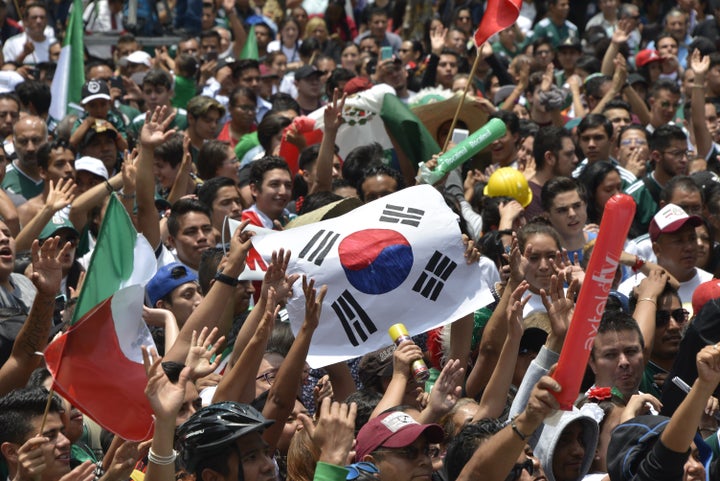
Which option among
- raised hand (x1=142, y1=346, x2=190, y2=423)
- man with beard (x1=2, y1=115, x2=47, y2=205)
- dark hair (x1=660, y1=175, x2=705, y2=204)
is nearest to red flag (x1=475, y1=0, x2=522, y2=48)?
dark hair (x1=660, y1=175, x2=705, y2=204)

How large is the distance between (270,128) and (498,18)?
2.69 m

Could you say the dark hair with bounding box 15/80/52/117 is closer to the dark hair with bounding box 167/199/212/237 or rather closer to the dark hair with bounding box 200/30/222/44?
the dark hair with bounding box 200/30/222/44

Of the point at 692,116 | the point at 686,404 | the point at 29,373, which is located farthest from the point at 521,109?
the point at 686,404

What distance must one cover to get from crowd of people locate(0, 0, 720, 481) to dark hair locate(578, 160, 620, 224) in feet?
0.06

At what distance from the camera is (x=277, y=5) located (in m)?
18.6

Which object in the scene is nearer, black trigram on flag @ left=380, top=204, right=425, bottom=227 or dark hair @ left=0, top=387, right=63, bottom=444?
dark hair @ left=0, top=387, right=63, bottom=444

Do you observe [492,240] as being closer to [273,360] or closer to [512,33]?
[273,360]

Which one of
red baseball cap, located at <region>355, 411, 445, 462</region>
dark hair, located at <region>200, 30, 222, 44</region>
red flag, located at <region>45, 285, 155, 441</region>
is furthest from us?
dark hair, located at <region>200, 30, 222, 44</region>

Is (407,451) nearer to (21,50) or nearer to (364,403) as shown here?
(364,403)

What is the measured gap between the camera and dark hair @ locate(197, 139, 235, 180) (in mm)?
9891

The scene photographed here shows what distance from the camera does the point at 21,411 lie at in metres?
5.37

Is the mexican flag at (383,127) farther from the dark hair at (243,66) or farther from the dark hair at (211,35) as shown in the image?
the dark hair at (211,35)

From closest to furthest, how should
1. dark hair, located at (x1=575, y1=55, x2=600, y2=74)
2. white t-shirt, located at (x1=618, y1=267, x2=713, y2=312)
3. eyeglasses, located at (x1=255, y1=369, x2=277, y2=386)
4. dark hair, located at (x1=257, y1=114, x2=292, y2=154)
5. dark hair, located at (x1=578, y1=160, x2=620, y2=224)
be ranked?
eyeglasses, located at (x1=255, y1=369, x2=277, y2=386)
white t-shirt, located at (x1=618, y1=267, x2=713, y2=312)
dark hair, located at (x1=578, y1=160, x2=620, y2=224)
dark hair, located at (x1=257, y1=114, x2=292, y2=154)
dark hair, located at (x1=575, y1=55, x2=600, y2=74)

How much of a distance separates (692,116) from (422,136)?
2.71m
